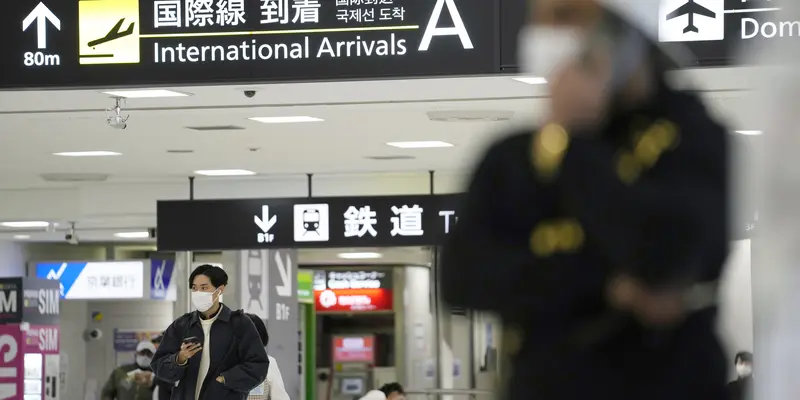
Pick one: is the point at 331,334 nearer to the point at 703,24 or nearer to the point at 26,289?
the point at 26,289

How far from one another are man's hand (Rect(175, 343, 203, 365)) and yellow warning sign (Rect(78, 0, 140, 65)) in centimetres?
157

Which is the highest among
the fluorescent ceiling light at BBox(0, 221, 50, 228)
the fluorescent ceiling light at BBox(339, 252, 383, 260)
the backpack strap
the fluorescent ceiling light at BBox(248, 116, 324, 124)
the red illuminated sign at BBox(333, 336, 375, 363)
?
the fluorescent ceiling light at BBox(248, 116, 324, 124)

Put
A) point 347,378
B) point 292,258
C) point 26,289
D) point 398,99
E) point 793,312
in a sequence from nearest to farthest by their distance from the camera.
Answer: point 793,312 < point 398,99 < point 26,289 < point 292,258 < point 347,378

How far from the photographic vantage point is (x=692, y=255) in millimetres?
1837

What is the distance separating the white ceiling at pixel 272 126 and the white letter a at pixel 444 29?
111 centimetres

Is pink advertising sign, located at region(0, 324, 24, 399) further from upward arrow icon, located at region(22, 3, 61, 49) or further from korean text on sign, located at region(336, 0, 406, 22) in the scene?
korean text on sign, located at region(336, 0, 406, 22)

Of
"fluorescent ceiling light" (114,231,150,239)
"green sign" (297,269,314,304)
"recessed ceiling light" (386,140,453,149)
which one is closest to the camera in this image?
"recessed ceiling light" (386,140,453,149)

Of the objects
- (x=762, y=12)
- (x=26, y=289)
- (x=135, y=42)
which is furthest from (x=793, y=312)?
(x=26, y=289)

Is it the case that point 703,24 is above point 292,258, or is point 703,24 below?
above

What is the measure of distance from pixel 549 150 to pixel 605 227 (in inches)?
6.2

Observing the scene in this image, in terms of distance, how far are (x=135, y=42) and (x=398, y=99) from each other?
2.82 m

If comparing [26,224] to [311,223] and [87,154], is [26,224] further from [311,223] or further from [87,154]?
[311,223]

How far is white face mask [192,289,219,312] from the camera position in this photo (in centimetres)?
848

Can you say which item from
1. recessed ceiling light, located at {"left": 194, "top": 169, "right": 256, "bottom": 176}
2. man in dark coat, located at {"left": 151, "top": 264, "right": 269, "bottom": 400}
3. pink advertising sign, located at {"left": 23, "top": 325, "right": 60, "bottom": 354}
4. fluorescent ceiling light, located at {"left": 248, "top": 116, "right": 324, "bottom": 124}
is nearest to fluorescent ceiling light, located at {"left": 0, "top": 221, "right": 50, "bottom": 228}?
pink advertising sign, located at {"left": 23, "top": 325, "right": 60, "bottom": 354}
